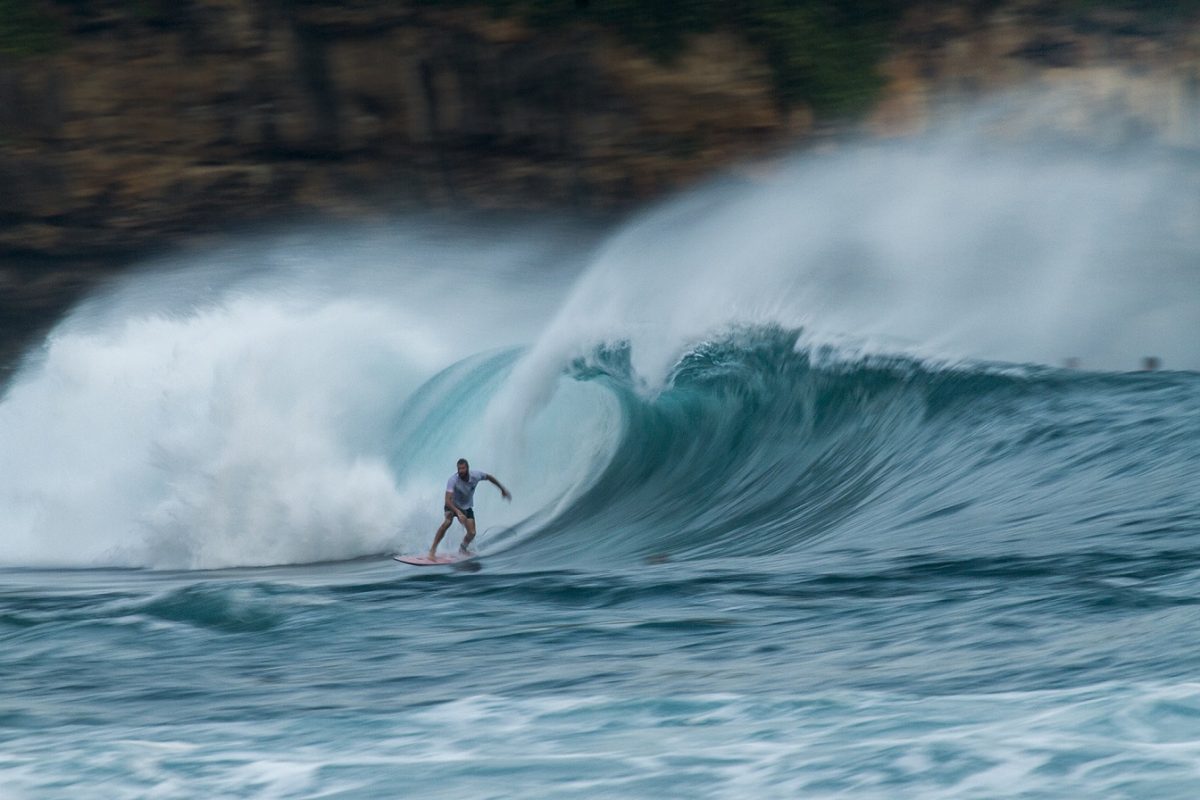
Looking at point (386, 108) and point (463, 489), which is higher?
point (386, 108)

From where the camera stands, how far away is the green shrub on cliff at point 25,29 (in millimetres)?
16906

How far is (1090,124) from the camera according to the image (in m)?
18.3

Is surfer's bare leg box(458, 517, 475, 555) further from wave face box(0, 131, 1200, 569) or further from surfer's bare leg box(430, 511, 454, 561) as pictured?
wave face box(0, 131, 1200, 569)

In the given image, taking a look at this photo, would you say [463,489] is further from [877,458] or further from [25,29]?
[25,29]

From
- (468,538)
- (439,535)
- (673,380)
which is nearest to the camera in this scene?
(439,535)

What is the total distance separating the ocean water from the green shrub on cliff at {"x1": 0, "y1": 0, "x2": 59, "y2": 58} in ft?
9.45

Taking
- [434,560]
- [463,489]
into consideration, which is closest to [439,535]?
[434,560]

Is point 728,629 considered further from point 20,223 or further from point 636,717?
point 20,223

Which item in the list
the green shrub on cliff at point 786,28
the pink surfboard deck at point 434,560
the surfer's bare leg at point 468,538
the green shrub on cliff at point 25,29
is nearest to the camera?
the pink surfboard deck at point 434,560

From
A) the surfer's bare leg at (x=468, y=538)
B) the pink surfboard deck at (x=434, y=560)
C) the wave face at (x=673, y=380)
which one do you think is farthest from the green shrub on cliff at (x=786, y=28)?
the pink surfboard deck at (x=434, y=560)

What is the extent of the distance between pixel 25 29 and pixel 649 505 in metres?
11.5

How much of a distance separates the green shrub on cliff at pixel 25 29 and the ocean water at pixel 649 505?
288 cm

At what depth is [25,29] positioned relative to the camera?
55.7 feet

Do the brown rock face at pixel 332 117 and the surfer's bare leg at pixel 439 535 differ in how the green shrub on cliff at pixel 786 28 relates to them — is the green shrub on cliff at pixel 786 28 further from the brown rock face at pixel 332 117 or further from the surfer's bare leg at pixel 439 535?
the surfer's bare leg at pixel 439 535
